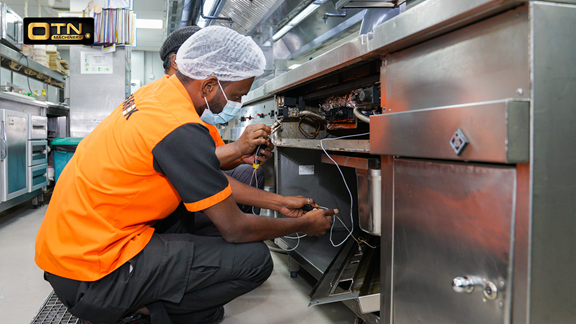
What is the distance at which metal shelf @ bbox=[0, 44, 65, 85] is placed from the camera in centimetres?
348

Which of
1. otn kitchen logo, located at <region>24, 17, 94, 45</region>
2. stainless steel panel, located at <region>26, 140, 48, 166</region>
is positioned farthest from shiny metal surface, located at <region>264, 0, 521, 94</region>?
otn kitchen logo, located at <region>24, 17, 94, 45</region>

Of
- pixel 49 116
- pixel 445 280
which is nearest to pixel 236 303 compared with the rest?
pixel 445 280

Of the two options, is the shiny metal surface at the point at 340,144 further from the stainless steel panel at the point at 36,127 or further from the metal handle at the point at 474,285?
the stainless steel panel at the point at 36,127

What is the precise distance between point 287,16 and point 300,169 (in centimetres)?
185

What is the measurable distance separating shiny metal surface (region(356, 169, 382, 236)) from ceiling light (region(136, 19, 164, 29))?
7.11 m

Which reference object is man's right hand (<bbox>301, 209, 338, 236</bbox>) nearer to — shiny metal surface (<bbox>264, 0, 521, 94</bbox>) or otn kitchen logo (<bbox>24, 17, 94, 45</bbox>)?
shiny metal surface (<bbox>264, 0, 521, 94</bbox>)

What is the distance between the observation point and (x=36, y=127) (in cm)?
340

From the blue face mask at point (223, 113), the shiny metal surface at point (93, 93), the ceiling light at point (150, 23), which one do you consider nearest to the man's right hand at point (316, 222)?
the blue face mask at point (223, 113)

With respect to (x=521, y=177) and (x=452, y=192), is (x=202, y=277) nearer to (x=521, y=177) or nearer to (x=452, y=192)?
(x=452, y=192)

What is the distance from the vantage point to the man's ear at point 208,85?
1.12m

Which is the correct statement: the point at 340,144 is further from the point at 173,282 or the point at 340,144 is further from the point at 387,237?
the point at 173,282

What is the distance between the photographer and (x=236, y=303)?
1.53m

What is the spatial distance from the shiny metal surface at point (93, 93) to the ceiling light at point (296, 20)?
171 cm

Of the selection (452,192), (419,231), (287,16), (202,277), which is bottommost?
(202,277)
